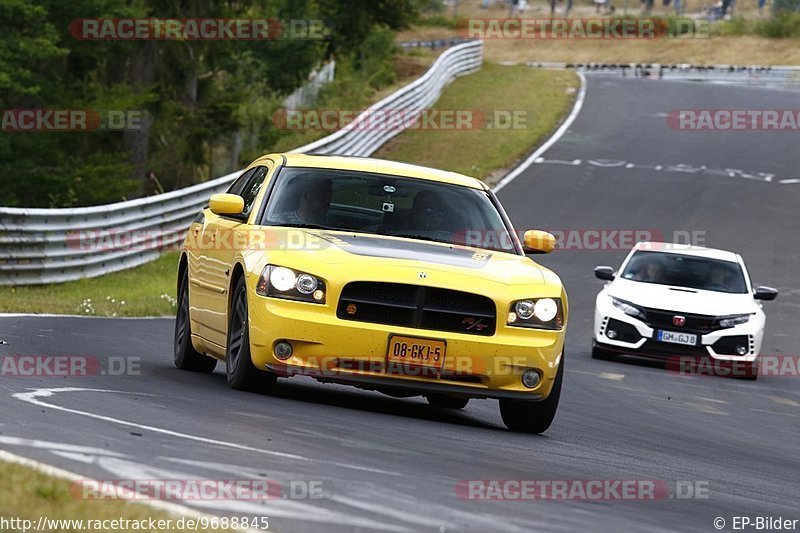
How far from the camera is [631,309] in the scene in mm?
17859

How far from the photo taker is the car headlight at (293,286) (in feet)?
29.9

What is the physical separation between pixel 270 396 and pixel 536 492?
123 inches

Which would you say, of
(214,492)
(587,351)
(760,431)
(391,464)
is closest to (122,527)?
(214,492)

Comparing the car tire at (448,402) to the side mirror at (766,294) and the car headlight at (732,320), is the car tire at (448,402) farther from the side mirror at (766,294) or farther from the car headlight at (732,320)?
the side mirror at (766,294)

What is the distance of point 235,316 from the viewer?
9.73m

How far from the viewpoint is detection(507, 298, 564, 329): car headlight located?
9.28 m

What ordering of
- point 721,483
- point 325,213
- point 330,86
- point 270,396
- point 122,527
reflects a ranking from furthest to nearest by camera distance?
1. point 330,86
2. point 325,213
3. point 270,396
4. point 721,483
5. point 122,527

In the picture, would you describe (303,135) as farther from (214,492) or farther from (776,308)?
(214,492)
